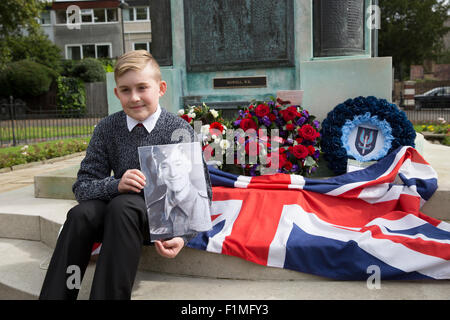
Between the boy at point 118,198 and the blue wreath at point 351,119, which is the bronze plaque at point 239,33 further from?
the boy at point 118,198

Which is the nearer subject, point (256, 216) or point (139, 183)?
point (139, 183)

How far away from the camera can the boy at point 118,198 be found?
1980 mm

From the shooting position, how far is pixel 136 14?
110 feet

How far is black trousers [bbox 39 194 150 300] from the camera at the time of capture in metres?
1.96

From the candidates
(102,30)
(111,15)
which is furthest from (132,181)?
(111,15)

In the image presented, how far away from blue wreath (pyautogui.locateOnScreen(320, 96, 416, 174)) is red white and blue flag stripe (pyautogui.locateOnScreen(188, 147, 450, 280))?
9.6 inches

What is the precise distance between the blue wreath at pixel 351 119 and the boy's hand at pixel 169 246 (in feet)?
6.10

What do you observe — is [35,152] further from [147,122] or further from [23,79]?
[23,79]

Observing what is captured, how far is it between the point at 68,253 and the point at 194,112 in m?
2.09

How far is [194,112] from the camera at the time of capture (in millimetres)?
3902

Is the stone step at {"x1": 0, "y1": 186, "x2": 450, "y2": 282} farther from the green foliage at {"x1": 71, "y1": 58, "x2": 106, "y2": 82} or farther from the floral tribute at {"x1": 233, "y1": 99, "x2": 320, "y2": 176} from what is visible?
the green foliage at {"x1": 71, "y1": 58, "x2": 106, "y2": 82}

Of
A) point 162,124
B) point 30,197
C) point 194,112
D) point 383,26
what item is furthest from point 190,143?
point 383,26

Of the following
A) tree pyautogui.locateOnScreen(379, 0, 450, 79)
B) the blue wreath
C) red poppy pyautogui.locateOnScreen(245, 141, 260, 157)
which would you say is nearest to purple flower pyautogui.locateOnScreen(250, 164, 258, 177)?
red poppy pyautogui.locateOnScreen(245, 141, 260, 157)

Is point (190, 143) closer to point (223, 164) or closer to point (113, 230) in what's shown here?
point (113, 230)
